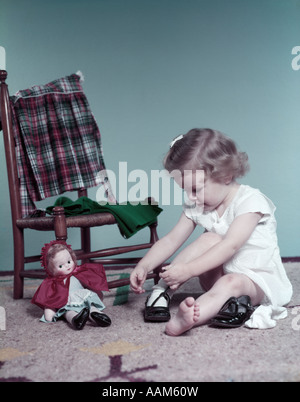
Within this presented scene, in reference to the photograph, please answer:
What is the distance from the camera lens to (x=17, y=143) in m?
1.45

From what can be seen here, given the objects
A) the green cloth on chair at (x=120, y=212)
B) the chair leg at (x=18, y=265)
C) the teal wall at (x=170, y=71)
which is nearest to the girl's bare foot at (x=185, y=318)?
the green cloth on chair at (x=120, y=212)

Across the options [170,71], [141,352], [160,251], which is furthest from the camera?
[170,71]

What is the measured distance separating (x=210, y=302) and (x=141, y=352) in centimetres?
21

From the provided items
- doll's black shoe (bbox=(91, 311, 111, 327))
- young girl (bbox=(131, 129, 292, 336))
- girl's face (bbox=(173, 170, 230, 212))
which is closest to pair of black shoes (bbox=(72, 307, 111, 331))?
doll's black shoe (bbox=(91, 311, 111, 327))

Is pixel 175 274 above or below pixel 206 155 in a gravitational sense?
below

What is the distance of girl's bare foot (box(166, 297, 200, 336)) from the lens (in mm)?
854

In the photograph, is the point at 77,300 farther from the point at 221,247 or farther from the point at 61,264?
the point at 221,247

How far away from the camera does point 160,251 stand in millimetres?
1148

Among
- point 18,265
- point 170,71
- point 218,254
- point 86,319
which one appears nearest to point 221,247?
point 218,254

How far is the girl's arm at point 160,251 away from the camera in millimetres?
1042

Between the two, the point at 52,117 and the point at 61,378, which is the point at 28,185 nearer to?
the point at 52,117

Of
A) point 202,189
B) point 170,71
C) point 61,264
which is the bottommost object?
point 61,264

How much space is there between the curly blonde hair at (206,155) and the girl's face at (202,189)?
0.02 meters

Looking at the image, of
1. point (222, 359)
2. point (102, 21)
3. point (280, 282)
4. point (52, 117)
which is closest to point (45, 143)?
point (52, 117)
